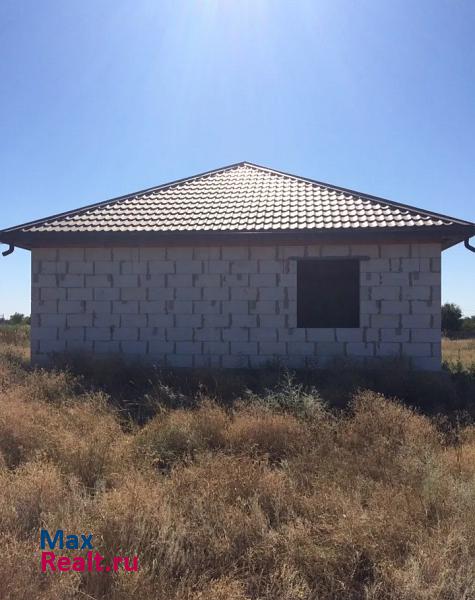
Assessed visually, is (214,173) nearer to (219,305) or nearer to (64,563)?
(219,305)

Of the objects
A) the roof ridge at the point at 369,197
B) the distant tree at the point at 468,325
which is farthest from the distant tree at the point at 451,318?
the roof ridge at the point at 369,197

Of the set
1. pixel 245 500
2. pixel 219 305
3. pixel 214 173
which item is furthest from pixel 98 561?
pixel 214 173

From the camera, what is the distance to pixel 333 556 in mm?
3486

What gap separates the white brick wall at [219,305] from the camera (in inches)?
372

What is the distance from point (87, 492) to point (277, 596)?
2016 millimetres

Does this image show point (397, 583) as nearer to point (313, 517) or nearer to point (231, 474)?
point (313, 517)

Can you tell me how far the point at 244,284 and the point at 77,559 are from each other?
6.82 metres

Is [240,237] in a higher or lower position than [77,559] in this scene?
higher

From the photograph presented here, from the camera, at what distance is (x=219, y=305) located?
32.3 feet

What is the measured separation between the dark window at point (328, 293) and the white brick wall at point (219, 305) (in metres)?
→ 0.17

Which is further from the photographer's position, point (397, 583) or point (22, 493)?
point (22, 493)

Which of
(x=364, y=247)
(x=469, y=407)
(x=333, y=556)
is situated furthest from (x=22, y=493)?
(x=364, y=247)

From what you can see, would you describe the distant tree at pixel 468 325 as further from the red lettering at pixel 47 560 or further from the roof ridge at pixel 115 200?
the red lettering at pixel 47 560

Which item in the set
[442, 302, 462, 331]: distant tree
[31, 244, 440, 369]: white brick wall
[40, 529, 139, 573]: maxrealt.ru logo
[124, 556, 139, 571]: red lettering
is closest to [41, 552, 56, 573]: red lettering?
[40, 529, 139, 573]: maxrealt.ru logo
